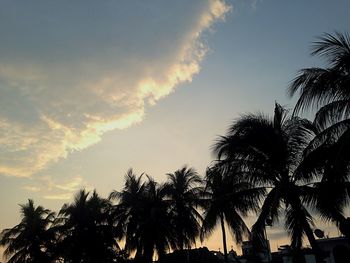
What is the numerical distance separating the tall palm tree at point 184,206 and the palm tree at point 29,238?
14457 millimetres

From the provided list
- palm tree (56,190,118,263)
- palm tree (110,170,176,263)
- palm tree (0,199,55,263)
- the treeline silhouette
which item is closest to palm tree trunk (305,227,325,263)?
the treeline silhouette

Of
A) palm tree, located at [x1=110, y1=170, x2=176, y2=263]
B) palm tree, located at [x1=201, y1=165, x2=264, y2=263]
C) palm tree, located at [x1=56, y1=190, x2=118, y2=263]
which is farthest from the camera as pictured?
palm tree, located at [x1=56, y1=190, x2=118, y2=263]

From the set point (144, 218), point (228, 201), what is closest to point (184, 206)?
point (144, 218)

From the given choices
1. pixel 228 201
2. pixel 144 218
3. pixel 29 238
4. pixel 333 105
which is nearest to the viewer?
pixel 333 105

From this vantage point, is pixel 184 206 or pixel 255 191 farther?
pixel 184 206

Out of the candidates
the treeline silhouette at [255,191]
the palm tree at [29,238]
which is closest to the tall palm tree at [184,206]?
the treeline silhouette at [255,191]

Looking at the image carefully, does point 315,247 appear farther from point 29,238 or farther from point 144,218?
point 29,238

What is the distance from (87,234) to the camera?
39.2 m

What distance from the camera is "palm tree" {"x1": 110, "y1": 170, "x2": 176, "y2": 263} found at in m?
36.5

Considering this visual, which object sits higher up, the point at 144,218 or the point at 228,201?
the point at 144,218

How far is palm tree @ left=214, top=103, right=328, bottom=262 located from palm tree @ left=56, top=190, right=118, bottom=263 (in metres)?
21.1

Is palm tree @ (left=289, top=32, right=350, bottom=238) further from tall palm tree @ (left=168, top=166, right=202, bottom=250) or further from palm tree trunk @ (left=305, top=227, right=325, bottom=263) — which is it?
tall palm tree @ (left=168, top=166, right=202, bottom=250)

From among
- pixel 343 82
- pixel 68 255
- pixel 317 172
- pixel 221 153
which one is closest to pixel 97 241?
pixel 68 255

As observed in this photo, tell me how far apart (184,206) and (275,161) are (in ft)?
61.7
